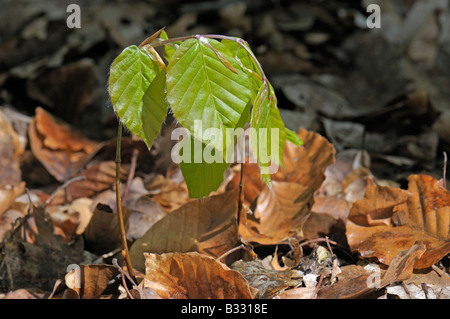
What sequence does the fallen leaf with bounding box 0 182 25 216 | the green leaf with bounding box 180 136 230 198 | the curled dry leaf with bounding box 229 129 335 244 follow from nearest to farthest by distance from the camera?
the green leaf with bounding box 180 136 230 198, the curled dry leaf with bounding box 229 129 335 244, the fallen leaf with bounding box 0 182 25 216

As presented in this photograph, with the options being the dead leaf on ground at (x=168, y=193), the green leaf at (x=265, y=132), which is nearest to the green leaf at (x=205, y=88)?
the green leaf at (x=265, y=132)

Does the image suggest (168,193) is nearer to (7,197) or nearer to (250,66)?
(7,197)

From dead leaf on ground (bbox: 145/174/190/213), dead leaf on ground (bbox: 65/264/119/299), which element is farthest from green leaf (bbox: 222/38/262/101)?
dead leaf on ground (bbox: 145/174/190/213)

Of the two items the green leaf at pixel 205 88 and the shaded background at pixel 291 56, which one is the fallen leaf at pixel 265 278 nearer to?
the green leaf at pixel 205 88

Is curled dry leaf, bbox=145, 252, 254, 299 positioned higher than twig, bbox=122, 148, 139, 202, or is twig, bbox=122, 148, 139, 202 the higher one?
twig, bbox=122, 148, 139, 202

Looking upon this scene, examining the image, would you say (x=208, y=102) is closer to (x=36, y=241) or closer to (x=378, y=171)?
(x=36, y=241)

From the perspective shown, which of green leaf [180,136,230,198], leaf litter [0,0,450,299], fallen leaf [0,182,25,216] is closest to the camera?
green leaf [180,136,230,198]

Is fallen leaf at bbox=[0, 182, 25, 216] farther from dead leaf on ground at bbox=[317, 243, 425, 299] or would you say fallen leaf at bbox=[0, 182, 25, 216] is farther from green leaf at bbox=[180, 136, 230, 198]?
dead leaf on ground at bbox=[317, 243, 425, 299]

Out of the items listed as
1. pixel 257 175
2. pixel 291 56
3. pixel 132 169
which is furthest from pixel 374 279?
pixel 291 56
